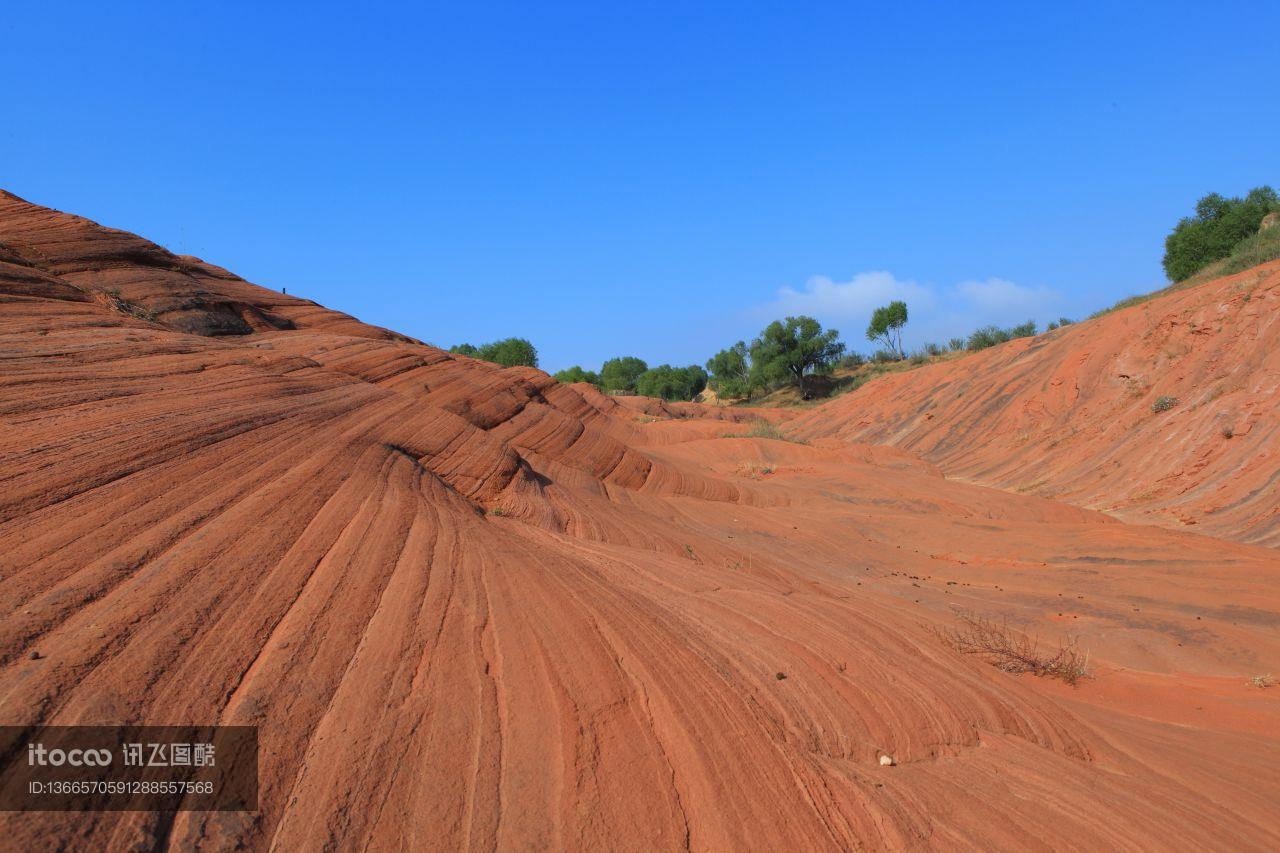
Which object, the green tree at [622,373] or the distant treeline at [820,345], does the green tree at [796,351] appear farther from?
the green tree at [622,373]

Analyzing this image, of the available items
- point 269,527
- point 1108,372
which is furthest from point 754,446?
point 269,527

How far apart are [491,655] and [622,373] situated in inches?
3163

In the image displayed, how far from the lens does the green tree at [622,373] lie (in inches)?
3295

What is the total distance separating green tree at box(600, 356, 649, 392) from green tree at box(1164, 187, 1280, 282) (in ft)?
175

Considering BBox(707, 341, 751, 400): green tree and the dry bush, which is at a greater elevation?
BBox(707, 341, 751, 400): green tree

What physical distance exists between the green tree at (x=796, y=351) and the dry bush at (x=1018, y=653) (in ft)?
173

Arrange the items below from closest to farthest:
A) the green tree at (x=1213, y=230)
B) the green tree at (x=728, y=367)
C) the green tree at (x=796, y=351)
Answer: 1. the green tree at (x=1213, y=230)
2. the green tree at (x=796, y=351)
3. the green tree at (x=728, y=367)

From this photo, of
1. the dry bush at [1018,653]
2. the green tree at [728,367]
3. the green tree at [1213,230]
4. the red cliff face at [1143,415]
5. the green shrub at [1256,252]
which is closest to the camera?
the dry bush at [1018,653]

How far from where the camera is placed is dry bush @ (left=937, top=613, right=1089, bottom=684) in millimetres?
7352

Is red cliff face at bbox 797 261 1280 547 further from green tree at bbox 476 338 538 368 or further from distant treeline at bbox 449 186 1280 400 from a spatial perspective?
green tree at bbox 476 338 538 368

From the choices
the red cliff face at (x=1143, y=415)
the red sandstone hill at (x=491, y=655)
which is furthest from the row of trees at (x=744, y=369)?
the red sandstone hill at (x=491, y=655)

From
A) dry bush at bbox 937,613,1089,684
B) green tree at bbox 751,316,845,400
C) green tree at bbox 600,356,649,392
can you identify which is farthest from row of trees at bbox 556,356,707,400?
dry bush at bbox 937,613,1089,684

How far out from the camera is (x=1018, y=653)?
25.0ft

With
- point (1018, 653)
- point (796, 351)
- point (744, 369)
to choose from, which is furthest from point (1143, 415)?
point (744, 369)
